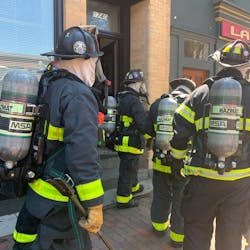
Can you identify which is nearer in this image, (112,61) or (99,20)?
(99,20)

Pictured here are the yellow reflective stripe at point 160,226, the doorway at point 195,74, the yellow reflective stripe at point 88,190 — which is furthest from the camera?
the doorway at point 195,74

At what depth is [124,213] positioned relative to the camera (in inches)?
166

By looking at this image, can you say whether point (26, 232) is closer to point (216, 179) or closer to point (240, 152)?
point (216, 179)

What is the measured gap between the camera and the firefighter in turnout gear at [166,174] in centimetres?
Result: 322

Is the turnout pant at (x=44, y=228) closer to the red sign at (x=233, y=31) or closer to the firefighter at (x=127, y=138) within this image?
the firefighter at (x=127, y=138)

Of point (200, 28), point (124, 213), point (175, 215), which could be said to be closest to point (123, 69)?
point (200, 28)

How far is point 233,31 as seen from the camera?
7.59 metres

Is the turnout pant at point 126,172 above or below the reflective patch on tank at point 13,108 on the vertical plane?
below

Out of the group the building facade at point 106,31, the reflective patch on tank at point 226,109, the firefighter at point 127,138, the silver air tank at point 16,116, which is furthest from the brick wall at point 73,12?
the reflective patch on tank at point 226,109

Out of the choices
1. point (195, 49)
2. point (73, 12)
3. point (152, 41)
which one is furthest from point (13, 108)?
point (195, 49)

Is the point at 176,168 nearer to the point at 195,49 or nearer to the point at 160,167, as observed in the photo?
the point at 160,167

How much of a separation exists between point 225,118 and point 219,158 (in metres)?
0.32

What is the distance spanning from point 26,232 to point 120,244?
1.69 metres

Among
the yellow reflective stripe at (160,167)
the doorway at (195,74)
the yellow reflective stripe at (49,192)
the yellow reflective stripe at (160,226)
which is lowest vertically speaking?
the yellow reflective stripe at (160,226)
